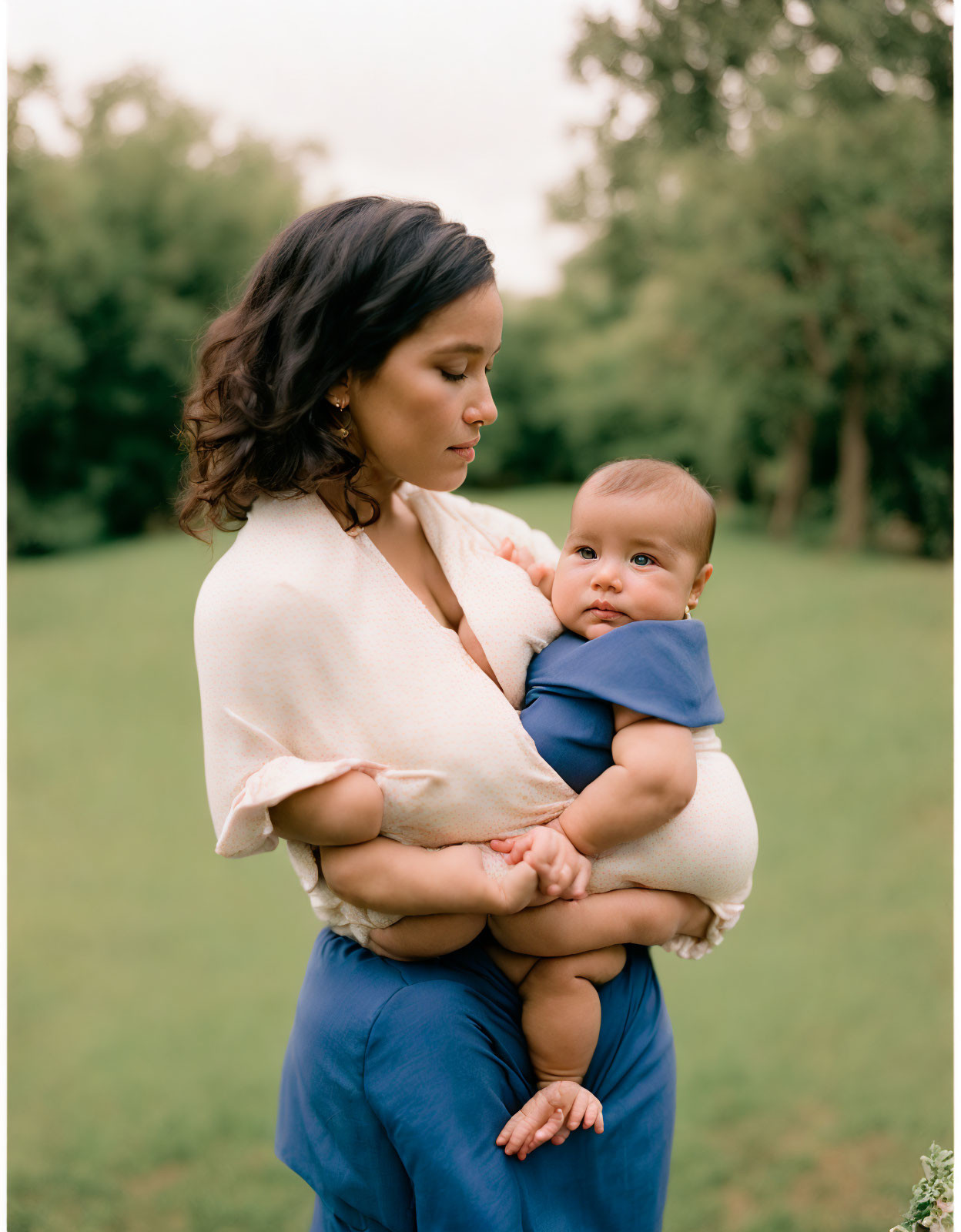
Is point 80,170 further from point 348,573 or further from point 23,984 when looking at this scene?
point 348,573

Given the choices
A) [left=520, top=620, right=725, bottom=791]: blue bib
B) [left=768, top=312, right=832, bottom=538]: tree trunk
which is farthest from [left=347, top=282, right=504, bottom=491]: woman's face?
[left=768, top=312, right=832, bottom=538]: tree trunk

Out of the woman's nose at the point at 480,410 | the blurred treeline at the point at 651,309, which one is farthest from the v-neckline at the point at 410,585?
the blurred treeline at the point at 651,309

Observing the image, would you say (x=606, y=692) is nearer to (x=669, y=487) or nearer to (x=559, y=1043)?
(x=669, y=487)

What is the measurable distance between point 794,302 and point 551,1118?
1162cm

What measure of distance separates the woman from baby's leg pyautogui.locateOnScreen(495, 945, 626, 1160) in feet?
0.13

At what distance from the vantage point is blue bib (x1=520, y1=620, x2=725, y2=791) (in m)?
1.48

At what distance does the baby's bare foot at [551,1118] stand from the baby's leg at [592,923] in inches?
8.1

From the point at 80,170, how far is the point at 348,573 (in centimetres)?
1642

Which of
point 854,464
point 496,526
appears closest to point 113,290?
point 854,464

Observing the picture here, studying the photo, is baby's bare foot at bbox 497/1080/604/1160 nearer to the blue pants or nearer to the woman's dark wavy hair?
the blue pants

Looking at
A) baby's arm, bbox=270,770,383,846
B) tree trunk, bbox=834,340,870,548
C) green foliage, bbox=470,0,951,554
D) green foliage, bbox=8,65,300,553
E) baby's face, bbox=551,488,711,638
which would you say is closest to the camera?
baby's arm, bbox=270,770,383,846

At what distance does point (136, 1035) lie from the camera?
532 centimetres

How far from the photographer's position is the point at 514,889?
139cm

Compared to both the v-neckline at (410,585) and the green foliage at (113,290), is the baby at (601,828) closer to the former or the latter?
the v-neckline at (410,585)
